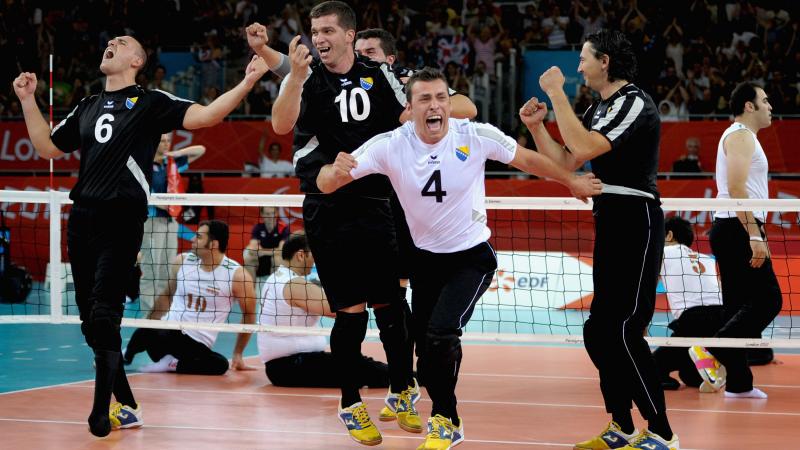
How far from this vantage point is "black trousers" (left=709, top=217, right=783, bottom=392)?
7.75 metres

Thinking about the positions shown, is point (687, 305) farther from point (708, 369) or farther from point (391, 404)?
point (391, 404)

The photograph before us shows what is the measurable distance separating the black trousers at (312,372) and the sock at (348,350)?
Result: 2.10m

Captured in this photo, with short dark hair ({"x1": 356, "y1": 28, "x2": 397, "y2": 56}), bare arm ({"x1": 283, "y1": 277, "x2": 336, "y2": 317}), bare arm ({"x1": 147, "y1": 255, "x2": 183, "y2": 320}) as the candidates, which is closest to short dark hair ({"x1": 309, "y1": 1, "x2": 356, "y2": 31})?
short dark hair ({"x1": 356, "y1": 28, "x2": 397, "y2": 56})

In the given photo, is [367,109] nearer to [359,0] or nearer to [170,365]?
[170,365]

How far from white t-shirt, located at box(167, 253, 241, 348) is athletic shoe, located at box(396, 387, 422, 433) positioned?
309 centimetres

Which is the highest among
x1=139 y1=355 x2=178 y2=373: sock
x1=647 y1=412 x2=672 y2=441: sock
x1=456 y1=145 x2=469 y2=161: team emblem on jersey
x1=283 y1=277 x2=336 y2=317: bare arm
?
x1=456 y1=145 x2=469 y2=161: team emblem on jersey

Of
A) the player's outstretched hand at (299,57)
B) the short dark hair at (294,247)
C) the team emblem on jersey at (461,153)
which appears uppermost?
the player's outstretched hand at (299,57)

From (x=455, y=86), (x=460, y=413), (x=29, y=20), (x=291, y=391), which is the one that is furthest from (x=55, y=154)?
(x=29, y=20)

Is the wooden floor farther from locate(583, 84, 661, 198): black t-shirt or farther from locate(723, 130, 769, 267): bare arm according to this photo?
locate(583, 84, 661, 198): black t-shirt

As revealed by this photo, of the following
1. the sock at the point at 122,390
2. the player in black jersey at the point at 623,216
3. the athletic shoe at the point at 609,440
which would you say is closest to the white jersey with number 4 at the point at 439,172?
the player in black jersey at the point at 623,216

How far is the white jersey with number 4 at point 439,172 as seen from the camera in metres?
5.67

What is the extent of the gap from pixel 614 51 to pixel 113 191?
3.03 meters

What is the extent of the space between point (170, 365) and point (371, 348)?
224 cm

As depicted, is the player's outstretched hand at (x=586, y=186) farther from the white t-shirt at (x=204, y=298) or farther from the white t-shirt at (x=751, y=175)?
the white t-shirt at (x=204, y=298)
